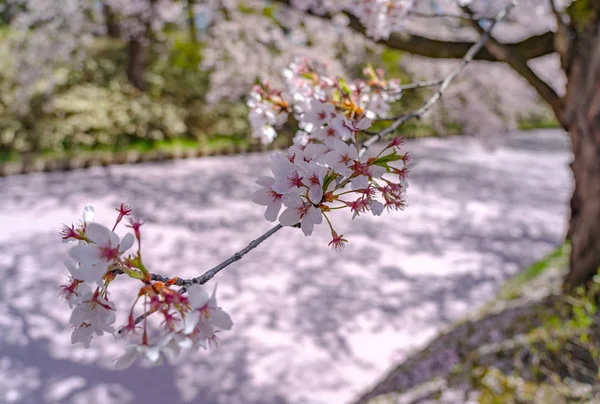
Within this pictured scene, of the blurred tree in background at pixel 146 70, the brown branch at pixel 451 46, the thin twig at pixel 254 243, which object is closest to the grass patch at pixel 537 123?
the blurred tree in background at pixel 146 70

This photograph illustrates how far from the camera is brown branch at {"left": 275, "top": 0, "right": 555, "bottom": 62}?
275cm

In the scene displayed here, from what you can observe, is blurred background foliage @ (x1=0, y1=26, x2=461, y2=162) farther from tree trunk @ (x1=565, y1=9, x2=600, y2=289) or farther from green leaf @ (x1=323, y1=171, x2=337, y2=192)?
green leaf @ (x1=323, y1=171, x2=337, y2=192)

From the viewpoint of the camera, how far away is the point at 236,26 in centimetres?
866

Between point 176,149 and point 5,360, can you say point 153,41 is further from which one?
point 5,360

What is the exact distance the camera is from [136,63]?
373 inches

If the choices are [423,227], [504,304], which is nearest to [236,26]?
[423,227]

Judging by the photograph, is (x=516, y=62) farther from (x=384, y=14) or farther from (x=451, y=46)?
(x=384, y=14)

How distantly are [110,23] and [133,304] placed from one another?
11.6 metres

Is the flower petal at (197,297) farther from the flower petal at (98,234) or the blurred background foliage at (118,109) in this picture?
the blurred background foliage at (118,109)

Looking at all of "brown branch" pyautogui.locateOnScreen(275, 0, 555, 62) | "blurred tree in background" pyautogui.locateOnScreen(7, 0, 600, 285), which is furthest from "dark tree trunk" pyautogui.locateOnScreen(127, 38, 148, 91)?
"brown branch" pyautogui.locateOnScreen(275, 0, 555, 62)

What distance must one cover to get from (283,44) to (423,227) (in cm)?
433

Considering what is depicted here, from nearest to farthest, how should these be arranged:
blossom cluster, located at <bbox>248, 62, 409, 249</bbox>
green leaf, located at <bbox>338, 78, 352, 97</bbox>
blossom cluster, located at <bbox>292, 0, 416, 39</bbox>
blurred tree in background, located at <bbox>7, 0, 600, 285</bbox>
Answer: blossom cluster, located at <bbox>248, 62, 409, 249</bbox> < green leaf, located at <bbox>338, 78, 352, 97</bbox> < blossom cluster, located at <bbox>292, 0, 416, 39</bbox> < blurred tree in background, located at <bbox>7, 0, 600, 285</bbox>

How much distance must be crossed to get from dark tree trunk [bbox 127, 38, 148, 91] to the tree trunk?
862 cm

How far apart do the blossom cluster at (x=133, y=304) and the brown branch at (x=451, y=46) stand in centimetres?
247
